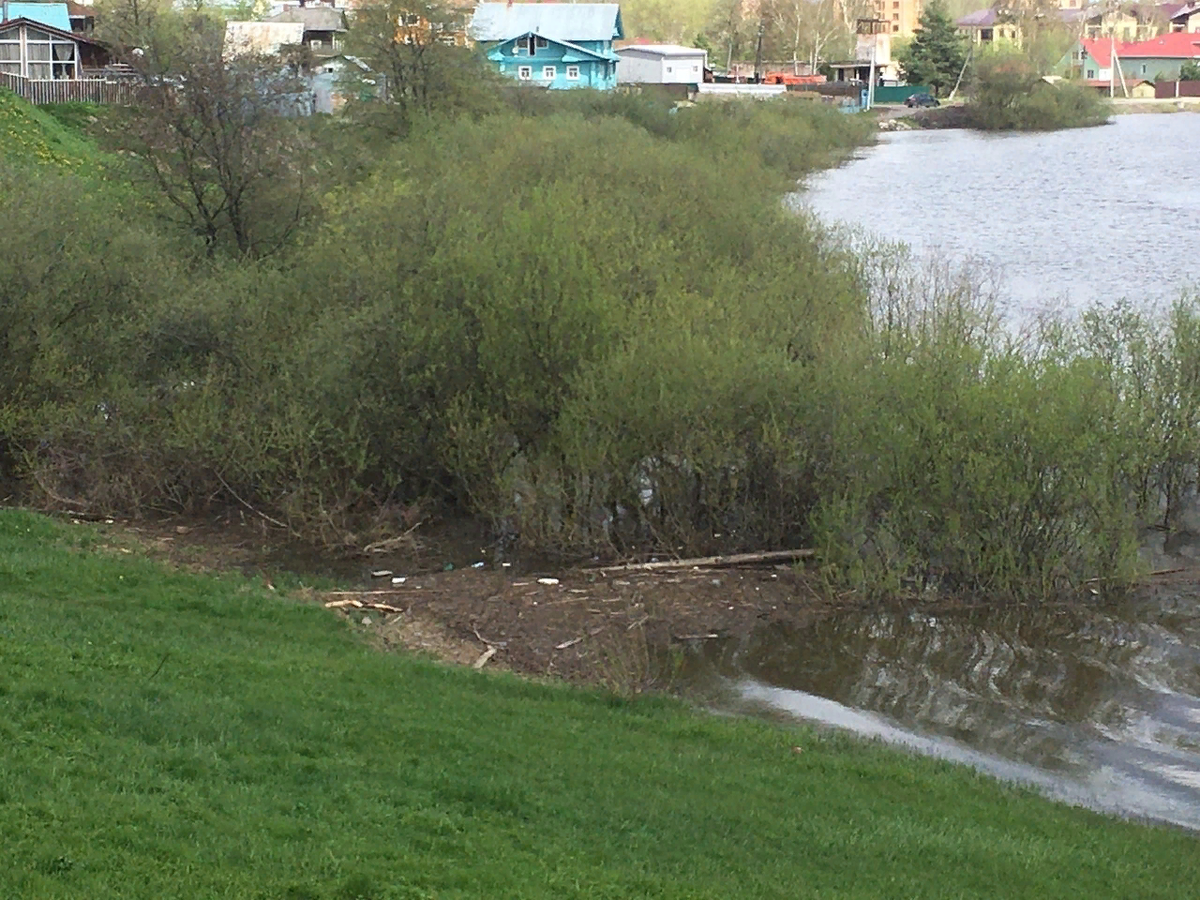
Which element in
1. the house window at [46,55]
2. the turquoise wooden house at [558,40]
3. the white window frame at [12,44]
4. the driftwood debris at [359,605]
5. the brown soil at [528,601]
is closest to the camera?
the brown soil at [528,601]

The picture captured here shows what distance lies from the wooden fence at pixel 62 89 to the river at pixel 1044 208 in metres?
25.8

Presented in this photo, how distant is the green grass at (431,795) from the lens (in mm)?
8180

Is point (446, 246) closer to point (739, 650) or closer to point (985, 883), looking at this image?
point (739, 650)

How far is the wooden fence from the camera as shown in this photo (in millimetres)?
52281

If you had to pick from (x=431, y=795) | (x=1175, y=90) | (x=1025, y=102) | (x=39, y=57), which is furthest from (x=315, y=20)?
(x=431, y=795)

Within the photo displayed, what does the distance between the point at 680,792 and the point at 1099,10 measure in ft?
596

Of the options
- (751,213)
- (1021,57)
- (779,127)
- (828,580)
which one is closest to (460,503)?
(828,580)

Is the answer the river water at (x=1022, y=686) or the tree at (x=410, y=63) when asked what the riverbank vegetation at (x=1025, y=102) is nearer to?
the tree at (x=410, y=63)

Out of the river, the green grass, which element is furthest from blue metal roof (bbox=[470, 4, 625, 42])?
the green grass

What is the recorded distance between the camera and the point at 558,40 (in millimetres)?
99812

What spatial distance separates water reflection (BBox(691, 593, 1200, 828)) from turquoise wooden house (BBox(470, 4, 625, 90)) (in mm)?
79743

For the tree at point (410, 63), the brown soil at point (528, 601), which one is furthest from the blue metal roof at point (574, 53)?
the brown soil at point (528, 601)

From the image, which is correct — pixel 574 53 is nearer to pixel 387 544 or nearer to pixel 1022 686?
pixel 387 544

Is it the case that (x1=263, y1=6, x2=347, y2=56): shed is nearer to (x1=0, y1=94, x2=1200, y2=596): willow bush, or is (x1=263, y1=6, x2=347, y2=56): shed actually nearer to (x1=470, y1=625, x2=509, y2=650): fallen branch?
(x1=0, y1=94, x2=1200, y2=596): willow bush
